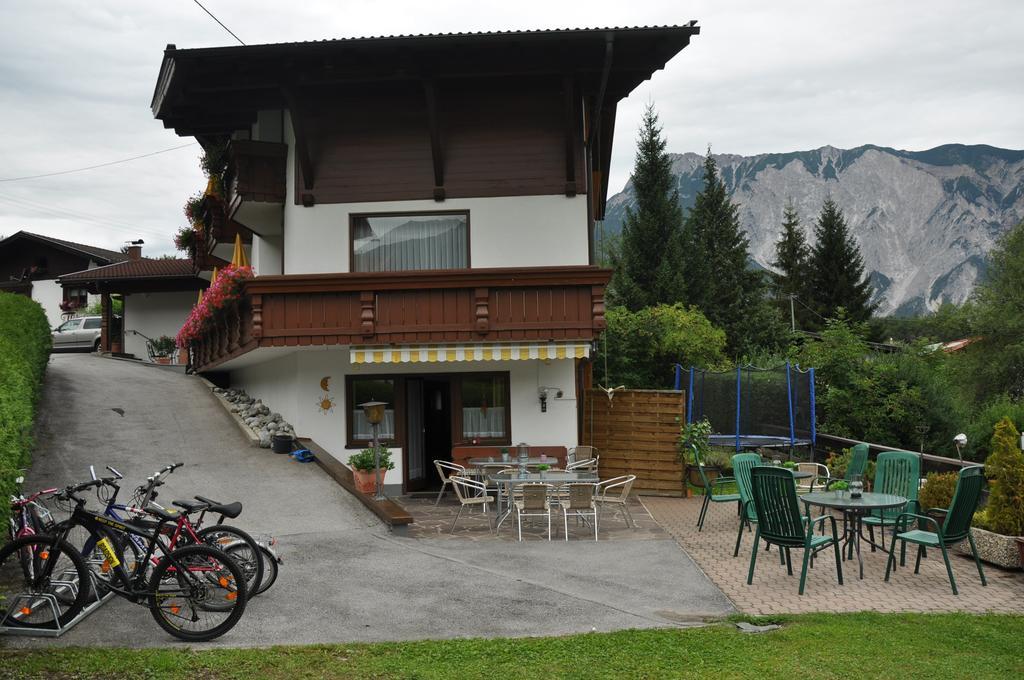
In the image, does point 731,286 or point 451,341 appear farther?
point 731,286

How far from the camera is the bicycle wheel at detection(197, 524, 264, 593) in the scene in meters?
7.61

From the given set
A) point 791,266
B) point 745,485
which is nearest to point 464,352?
point 745,485

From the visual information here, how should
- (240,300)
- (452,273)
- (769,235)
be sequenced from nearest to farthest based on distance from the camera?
1. (452,273)
2. (240,300)
3. (769,235)

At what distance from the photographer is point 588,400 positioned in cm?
1675

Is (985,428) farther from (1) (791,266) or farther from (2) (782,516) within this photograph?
(1) (791,266)

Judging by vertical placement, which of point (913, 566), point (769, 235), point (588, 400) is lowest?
point (913, 566)

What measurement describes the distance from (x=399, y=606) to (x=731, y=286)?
40458 mm

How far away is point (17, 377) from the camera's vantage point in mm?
9914

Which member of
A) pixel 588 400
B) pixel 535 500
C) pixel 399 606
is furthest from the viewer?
→ pixel 588 400

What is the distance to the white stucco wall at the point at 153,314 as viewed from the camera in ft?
114

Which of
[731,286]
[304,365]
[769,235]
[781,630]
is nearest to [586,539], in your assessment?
[781,630]

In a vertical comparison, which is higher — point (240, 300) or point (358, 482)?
point (240, 300)

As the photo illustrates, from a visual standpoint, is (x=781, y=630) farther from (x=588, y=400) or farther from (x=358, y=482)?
(x=588, y=400)

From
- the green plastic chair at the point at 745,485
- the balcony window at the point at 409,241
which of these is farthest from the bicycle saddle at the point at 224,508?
the balcony window at the point at 409,241
